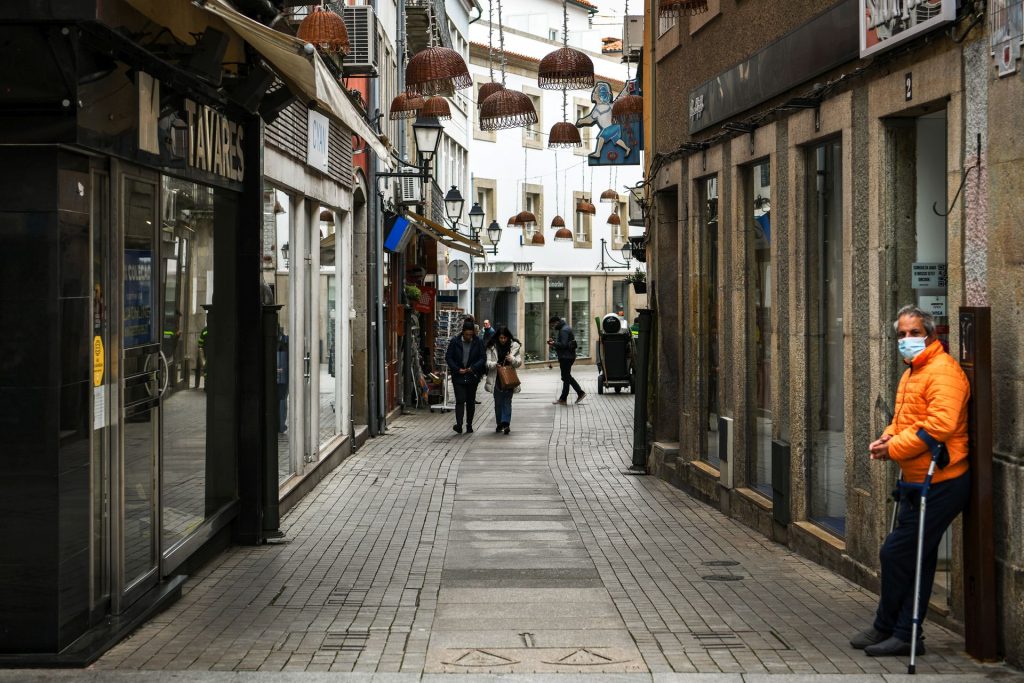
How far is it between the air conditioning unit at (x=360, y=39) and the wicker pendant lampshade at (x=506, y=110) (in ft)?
6.04

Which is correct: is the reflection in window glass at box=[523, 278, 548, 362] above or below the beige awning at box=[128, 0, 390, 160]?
below

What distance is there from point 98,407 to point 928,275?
4.94 m

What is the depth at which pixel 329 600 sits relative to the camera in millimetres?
8930

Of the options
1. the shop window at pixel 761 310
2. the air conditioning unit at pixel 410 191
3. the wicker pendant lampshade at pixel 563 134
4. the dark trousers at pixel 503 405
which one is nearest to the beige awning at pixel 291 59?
the shop window at pixel 761 310

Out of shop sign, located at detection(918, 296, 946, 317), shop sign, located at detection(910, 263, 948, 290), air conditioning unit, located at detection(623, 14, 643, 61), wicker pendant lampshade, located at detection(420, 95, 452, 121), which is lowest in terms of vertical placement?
shop sign, located at detection(918, 296, 946, 317)

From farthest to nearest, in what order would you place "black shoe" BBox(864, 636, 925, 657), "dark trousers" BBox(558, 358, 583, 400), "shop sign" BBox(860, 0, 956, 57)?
"dark trousers" BBox(558, 358, 583, 400)
"shop sign" BBox(860, 0, 956, 57)
"black shoe" BBox(864, 636, 925, 657)

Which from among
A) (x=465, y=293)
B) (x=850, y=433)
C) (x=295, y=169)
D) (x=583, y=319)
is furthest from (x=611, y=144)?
(x=583, y=319)

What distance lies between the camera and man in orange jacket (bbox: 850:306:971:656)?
7062 mm

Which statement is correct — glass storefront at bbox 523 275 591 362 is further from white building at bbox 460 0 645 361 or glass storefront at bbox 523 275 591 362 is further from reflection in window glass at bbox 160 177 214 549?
reflection in window glass at bbox 160 177 214 549

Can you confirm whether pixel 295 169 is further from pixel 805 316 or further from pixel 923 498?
pixel 923 498

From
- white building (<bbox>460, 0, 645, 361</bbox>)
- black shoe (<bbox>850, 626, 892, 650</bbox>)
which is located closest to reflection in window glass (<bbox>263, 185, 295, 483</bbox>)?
black shoe (<bbox>850, 626, 892, 650</bbox>)

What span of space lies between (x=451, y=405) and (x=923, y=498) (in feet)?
73.6

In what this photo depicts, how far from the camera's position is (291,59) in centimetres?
818

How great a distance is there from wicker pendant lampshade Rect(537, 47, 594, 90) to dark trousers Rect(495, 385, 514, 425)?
823cm
